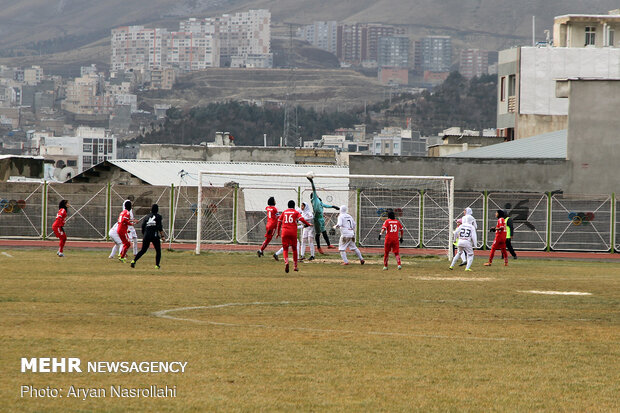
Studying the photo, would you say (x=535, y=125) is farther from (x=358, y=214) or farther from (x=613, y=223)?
(x=358, y=214)

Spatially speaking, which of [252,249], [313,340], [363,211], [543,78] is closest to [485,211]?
[363,211]

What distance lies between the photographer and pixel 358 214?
47.1 meters

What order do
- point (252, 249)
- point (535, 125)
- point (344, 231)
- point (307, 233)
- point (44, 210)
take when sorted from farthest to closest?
point (535, 125) → point (44, 210) → point (252, 249) → point (307, 233) → point (344, 231)

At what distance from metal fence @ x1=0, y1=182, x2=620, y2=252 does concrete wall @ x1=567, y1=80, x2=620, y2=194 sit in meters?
4.25

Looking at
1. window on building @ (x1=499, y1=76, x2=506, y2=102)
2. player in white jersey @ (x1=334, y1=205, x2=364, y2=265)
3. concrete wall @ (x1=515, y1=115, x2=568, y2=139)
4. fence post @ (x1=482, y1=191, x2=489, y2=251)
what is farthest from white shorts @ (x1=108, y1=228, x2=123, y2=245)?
window on building @ (x1=499, y1=76, x2=506, y2=102)

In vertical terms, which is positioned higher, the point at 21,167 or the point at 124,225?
the point at 21,167

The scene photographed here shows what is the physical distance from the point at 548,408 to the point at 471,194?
1403 inches

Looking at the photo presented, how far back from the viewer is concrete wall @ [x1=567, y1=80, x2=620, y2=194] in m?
51.0

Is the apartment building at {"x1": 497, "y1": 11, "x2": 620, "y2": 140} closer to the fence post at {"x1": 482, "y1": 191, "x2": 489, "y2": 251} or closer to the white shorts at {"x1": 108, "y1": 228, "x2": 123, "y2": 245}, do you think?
the fence post at {"x1": 482, "y1": 191, "x2": 489, "y2": 251}

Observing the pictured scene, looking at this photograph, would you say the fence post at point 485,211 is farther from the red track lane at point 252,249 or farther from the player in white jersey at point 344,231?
the player in white jersey at point 344,231

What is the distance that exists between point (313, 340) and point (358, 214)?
3112 centimetres

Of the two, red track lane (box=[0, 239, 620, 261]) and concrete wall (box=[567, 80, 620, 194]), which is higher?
concrete wall (box=[567, 80, 620, 194])

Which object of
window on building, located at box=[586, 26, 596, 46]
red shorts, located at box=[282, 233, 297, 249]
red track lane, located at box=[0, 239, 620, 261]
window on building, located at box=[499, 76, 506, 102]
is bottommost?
red track lane, located at box=[0, 239, 620, 261]

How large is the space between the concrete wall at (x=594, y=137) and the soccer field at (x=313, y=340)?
925 inches
